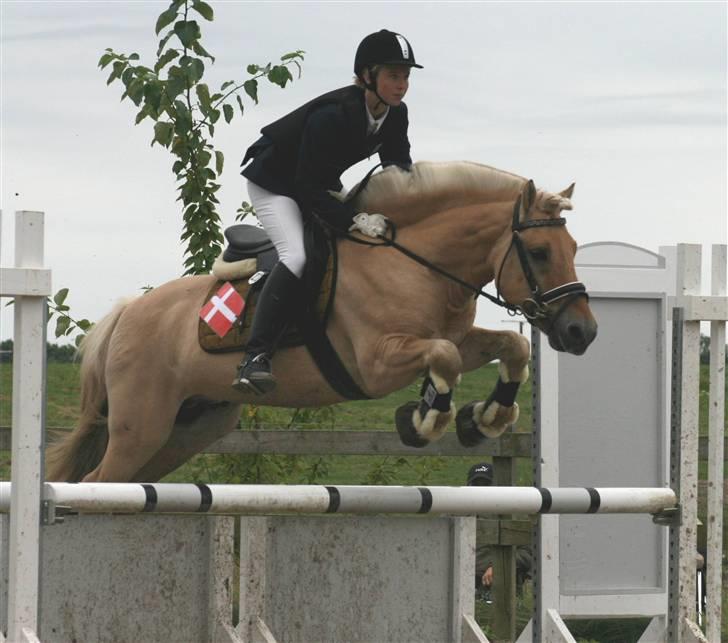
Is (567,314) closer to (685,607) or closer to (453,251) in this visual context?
(453,251)

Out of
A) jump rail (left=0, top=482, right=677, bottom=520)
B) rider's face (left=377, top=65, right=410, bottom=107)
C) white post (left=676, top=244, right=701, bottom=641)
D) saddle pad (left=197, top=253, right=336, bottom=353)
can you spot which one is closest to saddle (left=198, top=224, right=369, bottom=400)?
saddle pad (left=197, top=253, right=336, bottom=353)

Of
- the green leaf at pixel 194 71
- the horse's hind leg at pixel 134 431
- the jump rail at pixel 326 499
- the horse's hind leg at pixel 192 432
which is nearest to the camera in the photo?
the jump rail at pixel 326 499

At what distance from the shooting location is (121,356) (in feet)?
16.3

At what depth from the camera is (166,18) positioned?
19.0 ft

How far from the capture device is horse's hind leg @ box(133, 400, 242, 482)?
502cm

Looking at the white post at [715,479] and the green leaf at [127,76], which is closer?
the white post at [715,479]

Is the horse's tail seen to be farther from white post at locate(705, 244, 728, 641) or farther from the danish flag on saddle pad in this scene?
white post at locate(705, 244, 728, 641)

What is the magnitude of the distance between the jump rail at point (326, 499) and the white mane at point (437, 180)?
3.16ft

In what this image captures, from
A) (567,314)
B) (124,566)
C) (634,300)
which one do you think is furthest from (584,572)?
(124,566)

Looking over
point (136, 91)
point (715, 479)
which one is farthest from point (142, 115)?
point (715, 479)

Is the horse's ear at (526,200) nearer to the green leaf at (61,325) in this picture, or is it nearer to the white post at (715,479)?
the white post at (715,479)

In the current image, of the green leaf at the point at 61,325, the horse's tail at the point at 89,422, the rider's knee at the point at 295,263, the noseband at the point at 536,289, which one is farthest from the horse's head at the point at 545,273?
the green leaf at the point at 61,325

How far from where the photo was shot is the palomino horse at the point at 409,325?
4.13m

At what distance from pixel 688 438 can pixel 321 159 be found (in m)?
1.34
